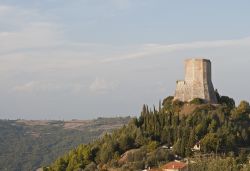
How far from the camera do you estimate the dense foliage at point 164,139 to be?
158 feet

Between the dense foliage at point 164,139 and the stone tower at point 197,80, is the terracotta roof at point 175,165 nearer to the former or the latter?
the dense foliage at point 164,139

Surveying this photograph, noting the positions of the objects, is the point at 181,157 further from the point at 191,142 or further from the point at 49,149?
the point at 49,149

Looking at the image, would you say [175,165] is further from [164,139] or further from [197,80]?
[197,80]

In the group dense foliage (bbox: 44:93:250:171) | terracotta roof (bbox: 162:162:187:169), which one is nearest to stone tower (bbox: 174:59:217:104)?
dense foliage (bbox: 44:93:250:171)

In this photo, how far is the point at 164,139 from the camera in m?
51.6

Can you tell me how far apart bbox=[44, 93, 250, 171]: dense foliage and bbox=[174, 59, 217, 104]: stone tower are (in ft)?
5.68

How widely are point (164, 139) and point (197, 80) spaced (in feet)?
34.4

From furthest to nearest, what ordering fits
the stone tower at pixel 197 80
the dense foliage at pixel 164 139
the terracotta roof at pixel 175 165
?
the stone tower at pixel 197 80 < the dense foliage at pixel 164 139 < the terracotta roof at pixel 175 165

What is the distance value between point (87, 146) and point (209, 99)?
48.2 feet

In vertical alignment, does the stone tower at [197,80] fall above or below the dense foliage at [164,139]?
above

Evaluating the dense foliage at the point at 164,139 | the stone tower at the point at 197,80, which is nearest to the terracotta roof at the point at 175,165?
the dense foliage at the point at 164,139

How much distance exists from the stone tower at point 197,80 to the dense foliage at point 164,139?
1731 mm

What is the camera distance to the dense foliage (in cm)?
4816

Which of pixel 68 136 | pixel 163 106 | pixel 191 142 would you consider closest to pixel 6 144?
pixel 68 136
